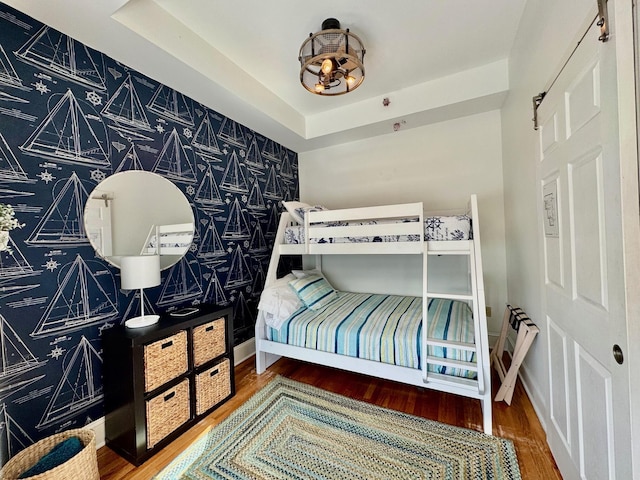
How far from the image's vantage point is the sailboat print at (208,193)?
2262mm

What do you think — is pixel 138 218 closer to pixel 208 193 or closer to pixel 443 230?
pixel 208 193

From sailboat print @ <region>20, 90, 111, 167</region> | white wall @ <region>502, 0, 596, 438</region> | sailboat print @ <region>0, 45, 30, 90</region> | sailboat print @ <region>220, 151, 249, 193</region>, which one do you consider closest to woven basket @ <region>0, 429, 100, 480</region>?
sailboat print @ <region>20, 90, 111, 167</region>

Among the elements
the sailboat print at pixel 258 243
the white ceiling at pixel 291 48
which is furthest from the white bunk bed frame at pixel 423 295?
the white ceiling at pixel 291 48

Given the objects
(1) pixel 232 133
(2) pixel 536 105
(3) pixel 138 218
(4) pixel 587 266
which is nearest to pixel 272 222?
(1) pixel 232 133

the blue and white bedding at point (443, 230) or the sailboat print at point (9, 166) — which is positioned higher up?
the sailboat print at point (9, 166)

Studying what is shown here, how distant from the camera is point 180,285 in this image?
2074 millimetres

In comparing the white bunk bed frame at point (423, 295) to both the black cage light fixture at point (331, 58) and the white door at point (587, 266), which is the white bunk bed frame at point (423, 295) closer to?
the white door at point (587, 266)

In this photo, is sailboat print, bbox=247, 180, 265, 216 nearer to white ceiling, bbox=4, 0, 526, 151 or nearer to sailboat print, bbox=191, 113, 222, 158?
sailboat print, bbox=191, 113, 222, 158

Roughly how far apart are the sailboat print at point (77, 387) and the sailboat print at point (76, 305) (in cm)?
12

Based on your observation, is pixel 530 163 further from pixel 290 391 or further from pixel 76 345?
pixel 76 345

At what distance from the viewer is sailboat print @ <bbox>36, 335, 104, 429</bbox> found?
1408mm

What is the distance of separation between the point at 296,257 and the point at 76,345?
234 cm

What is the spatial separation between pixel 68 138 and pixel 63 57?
48 centimetres

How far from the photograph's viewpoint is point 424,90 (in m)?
2.53
